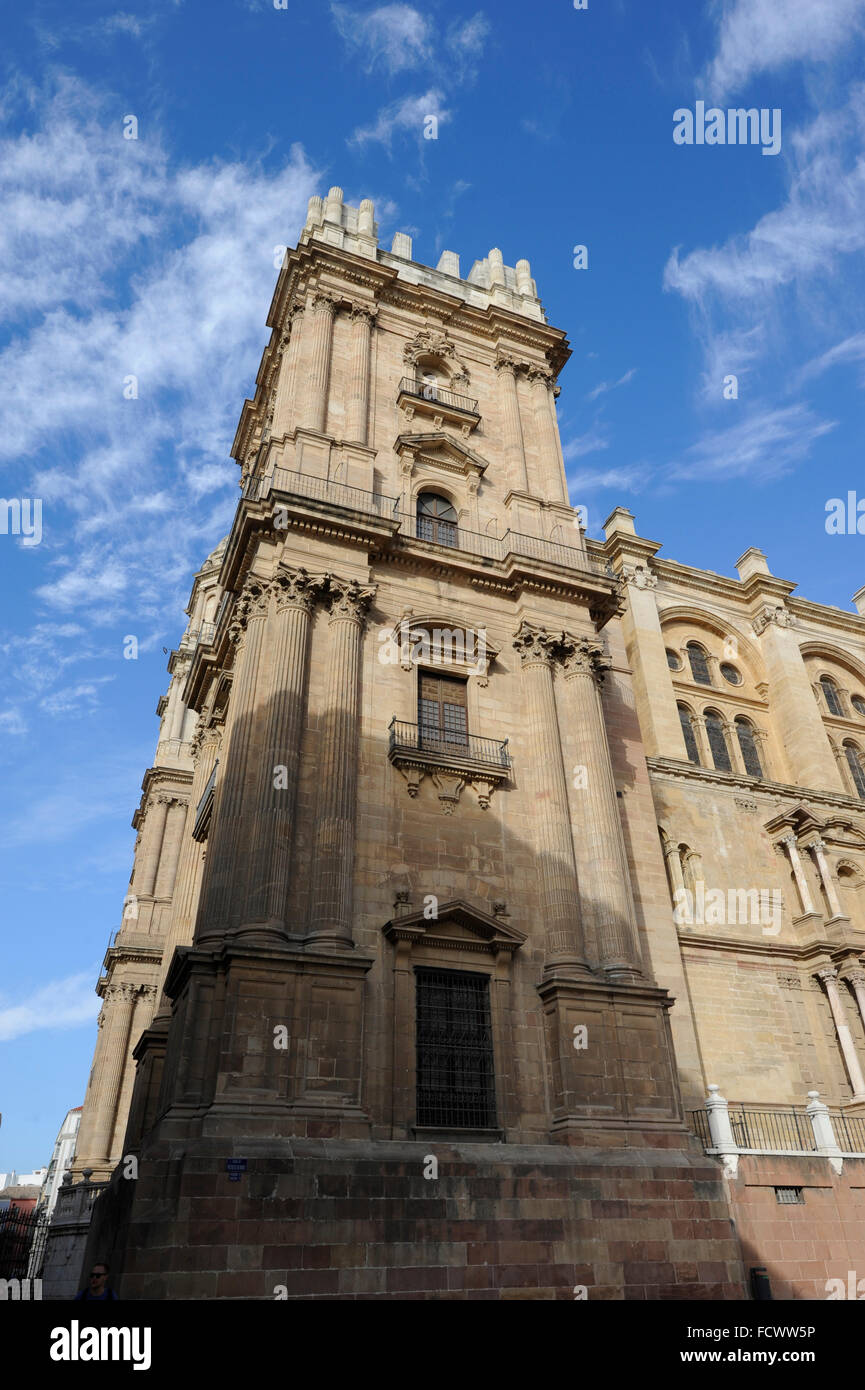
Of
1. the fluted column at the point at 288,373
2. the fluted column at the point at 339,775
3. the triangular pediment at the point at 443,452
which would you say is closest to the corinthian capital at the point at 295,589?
the fluted column at the point at 339,775

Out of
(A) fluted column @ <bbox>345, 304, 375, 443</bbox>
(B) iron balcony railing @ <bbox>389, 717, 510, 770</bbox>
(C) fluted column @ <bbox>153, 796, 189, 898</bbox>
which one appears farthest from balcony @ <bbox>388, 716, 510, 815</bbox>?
(C) fluted column @ <bbox>153, 796, 189, 898</bbox>

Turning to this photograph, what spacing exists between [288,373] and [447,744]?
13.2 meters

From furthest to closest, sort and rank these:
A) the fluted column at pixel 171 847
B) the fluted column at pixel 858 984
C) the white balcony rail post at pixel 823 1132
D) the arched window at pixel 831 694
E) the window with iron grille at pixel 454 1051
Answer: the arched window at pixel 831 694
the fluted column at pixel 171 847
the fluted column at pixel 858 984
the white balcony rail post at pixel 823 1132
the window with iron grille at pixel 454 1051

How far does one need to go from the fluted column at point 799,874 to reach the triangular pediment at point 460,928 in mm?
14552

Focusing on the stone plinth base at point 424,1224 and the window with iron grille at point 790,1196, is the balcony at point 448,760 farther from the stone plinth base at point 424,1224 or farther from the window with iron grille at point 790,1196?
the window with iron grille at point 790,1196

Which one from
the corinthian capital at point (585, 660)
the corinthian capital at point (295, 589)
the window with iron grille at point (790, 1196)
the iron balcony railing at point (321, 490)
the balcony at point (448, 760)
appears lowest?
the window with iron grille at point (790, 1196)

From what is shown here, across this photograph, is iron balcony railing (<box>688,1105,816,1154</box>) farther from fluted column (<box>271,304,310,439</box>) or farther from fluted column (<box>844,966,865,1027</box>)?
fluted column (<box>271,304,310,439</box>)

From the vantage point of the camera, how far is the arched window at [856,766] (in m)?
38.6

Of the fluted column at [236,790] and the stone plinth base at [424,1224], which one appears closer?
the stone plinth base at [424,1224]

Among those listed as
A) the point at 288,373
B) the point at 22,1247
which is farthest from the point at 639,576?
the point at 22,1247

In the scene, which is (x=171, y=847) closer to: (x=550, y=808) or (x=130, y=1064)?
(x=130, y=1064)

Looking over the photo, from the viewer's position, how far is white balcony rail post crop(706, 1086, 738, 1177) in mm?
18844
